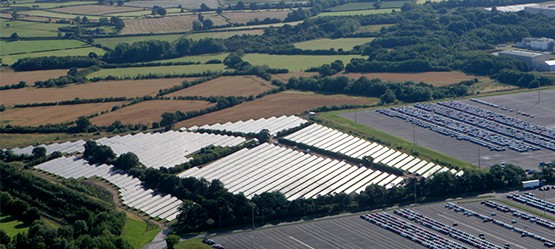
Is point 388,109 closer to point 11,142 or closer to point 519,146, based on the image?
point 519,146

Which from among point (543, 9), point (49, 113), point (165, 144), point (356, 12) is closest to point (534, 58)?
point (543, 9)

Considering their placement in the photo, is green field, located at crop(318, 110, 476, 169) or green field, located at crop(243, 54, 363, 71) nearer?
green field, located at crop(318, 110, 476, 169)

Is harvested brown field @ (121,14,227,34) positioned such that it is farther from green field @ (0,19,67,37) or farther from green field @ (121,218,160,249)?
green field @ (121,218,160,249)

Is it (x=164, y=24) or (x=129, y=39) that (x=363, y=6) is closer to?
(x=164, y=24)

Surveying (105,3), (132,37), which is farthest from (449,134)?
(105,3)

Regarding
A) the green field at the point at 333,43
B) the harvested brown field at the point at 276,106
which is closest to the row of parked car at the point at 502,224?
the harvested brown field at the point at 276,106

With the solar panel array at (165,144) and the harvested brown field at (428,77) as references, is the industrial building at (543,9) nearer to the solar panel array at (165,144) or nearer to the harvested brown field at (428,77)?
the harvested brown field at (428,77)

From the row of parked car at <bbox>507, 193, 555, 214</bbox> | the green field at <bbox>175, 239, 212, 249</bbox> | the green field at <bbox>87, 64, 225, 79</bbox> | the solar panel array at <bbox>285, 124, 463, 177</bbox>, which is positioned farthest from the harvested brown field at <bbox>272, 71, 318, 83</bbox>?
the green field at <bbox>175, 239, 212, 249</bbox>

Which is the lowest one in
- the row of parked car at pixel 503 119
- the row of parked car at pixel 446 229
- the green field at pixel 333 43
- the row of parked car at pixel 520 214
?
the green field at pixel 333 43
